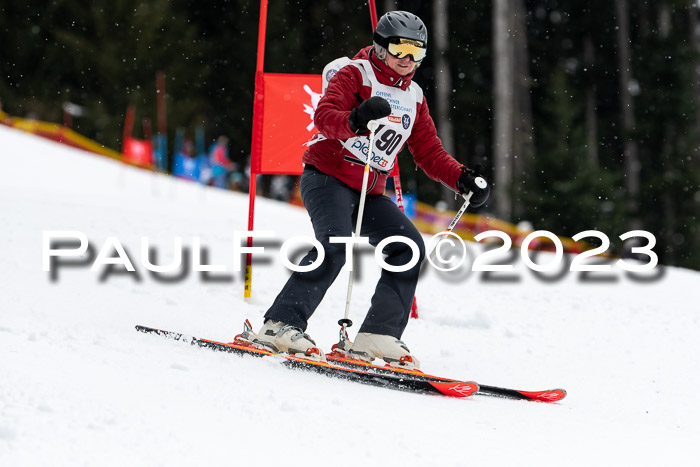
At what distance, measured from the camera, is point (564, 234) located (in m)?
17.9

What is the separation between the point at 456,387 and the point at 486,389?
0.16 m

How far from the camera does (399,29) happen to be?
3.98m

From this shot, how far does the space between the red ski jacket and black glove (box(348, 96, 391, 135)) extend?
2.5 inches

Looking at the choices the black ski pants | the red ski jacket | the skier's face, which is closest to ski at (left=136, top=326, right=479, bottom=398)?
the black ski pants

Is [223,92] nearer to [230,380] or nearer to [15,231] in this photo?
[15,231]

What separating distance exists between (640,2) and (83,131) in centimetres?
1946

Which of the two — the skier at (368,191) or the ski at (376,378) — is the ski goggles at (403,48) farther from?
the ski at (376,378)

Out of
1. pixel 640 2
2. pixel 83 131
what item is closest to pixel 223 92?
pixel 83 131

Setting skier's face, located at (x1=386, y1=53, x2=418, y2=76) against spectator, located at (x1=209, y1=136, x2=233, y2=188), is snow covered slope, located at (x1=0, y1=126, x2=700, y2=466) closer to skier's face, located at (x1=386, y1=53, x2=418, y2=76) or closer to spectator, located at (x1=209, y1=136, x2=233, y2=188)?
skier's face, located at (x1=386, y1=53, x2=418, y2=76)

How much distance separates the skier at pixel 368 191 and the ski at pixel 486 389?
0.10 metres

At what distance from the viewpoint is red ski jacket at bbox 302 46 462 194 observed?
3.91m

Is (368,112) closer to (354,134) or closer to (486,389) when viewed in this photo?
(354,134)

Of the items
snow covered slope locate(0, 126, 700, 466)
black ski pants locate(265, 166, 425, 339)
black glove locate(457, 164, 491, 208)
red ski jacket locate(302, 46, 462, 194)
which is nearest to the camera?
snow covered slope locate(0, 126, 700, 466)

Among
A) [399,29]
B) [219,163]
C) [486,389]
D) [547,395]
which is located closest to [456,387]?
[486,389]
